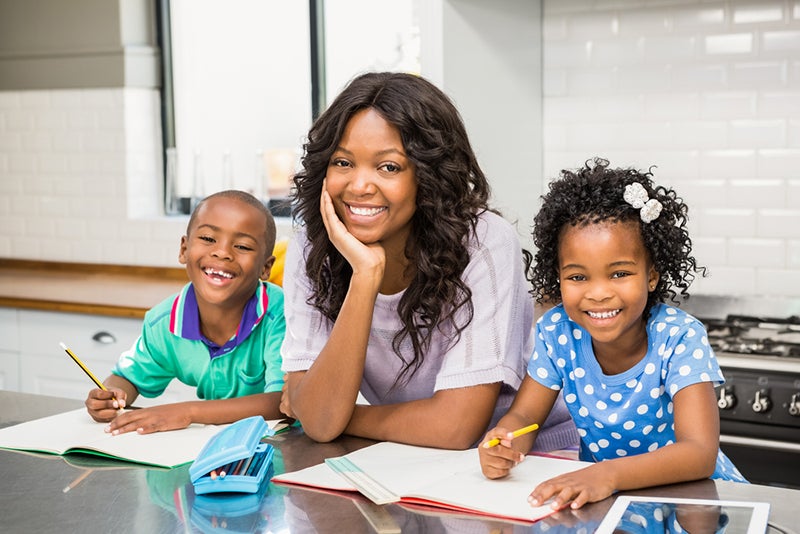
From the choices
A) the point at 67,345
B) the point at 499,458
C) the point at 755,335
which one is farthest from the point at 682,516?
the point at 67,345

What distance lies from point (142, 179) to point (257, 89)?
2.20ft

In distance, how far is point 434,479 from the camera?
1561mm

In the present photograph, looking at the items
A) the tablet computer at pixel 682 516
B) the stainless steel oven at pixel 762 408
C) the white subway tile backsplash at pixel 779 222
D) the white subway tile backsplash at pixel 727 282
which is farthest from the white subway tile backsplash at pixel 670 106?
the tablet computer at pixel 682 516

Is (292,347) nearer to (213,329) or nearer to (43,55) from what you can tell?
(213,329)

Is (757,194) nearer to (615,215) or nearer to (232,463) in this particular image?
(615,215)

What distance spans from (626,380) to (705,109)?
1741 mm

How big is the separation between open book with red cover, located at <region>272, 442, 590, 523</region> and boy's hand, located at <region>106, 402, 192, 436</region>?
0.37 metres

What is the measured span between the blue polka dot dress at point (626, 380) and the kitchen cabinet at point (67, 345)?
198cm

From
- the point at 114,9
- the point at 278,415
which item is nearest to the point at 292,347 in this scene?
the point at 278,415

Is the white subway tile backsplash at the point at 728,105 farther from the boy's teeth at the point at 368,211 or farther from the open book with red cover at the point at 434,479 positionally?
the open book with red cover at the point at 434,479

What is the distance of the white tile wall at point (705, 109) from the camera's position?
320 centimetres

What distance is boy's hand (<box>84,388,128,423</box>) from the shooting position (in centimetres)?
193

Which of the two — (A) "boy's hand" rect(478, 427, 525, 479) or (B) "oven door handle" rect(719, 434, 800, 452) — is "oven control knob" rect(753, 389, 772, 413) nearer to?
(B) "oven door handle" rect(719, 434, 800, 452)

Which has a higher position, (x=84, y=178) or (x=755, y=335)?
(x=84, y=178)
